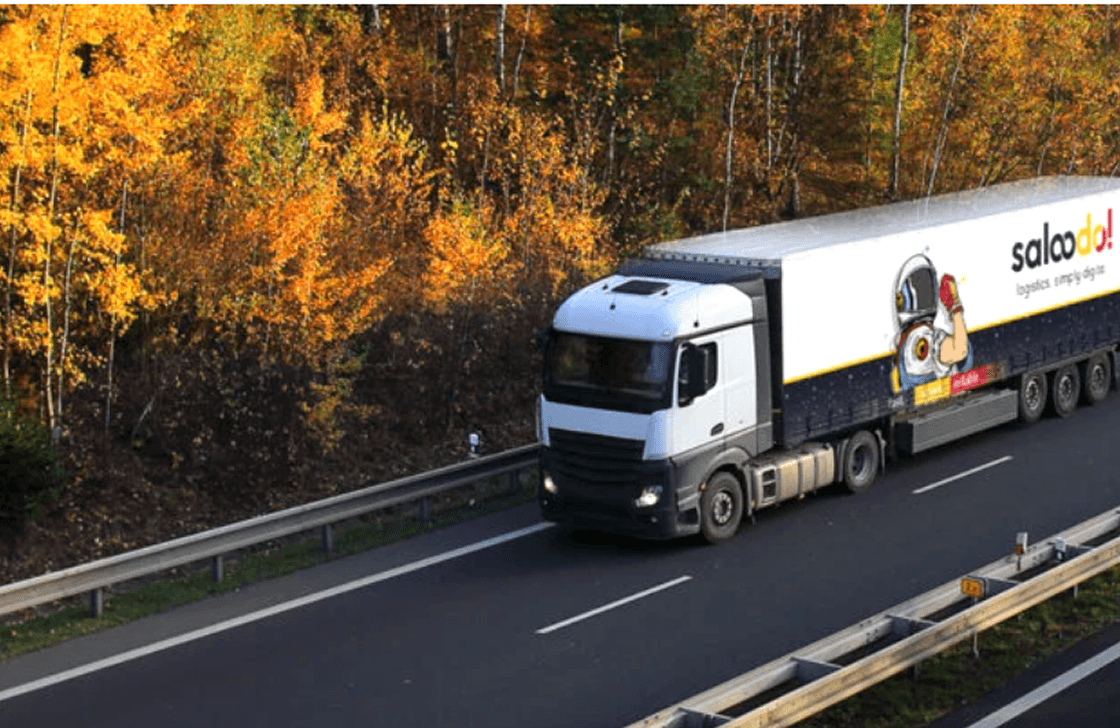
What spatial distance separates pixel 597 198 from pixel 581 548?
1280cm

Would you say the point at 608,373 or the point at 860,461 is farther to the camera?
the point at 860,461

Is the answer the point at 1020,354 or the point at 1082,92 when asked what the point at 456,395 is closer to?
the point at 1020,354

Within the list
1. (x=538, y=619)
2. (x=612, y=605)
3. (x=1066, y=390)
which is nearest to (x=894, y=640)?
(x=612, y=605)

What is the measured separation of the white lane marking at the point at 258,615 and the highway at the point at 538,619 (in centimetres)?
4

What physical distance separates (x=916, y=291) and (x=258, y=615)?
10.1m

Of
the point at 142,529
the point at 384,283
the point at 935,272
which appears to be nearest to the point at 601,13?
the point at 384,283

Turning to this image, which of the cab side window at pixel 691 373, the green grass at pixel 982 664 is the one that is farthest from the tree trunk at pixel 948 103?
the green grass at pixel 982 664

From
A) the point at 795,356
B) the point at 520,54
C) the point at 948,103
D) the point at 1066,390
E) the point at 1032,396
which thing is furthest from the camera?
the point at 948,103

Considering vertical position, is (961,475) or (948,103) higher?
(948,103)

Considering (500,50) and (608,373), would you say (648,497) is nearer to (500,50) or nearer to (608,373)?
(608,373)

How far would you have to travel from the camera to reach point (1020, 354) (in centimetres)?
2516

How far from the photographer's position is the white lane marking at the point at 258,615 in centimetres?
1627

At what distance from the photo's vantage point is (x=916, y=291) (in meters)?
22.9

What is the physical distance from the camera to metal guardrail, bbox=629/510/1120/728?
13195 mm
